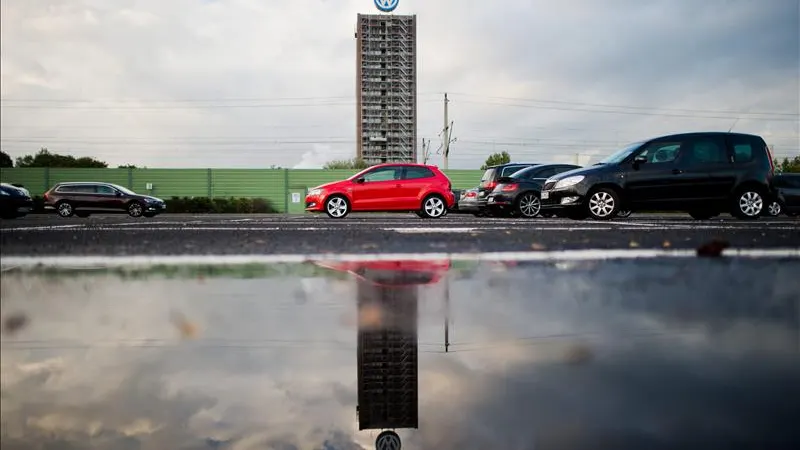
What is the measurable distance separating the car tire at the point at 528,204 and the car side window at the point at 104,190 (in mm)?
14992

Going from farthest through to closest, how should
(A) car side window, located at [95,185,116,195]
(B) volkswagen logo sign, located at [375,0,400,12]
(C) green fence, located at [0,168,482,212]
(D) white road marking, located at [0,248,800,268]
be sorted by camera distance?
(B) volkswagen logo sign, located at [375,0,400,12] < (C) green fence, located at [0,168,482,212] < (A) car side window, located at [95,185,116,195] < (D) white road marking, located at [0,248,800,268]

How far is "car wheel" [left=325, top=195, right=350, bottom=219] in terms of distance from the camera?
44.9 feet

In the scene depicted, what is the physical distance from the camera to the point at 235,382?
6.51 ft

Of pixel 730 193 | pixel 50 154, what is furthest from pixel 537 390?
pixel 50 154

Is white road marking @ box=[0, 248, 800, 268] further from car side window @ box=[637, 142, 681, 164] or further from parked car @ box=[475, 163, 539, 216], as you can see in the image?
parked car @ box=[475, 163, 539, 216]

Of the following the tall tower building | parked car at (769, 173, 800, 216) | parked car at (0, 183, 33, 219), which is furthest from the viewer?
the tall tower building

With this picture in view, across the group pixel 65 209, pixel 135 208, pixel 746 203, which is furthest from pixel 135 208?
pixel 746 203

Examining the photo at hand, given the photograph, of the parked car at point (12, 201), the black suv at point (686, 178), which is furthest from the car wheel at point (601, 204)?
the parked car at point (12, 201)

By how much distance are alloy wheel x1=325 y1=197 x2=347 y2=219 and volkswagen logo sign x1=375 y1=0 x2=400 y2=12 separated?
86336mm

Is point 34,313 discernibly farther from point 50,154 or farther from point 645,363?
point 50,154

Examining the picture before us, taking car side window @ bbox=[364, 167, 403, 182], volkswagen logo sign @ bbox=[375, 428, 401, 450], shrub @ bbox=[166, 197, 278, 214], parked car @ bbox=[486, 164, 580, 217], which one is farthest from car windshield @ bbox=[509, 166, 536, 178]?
shrub @ bbox=[166, 197, 278, 214]

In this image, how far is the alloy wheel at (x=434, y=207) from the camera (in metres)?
13.8

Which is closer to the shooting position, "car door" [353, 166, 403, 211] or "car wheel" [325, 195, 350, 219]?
"car wheel" [325, 195, 350, 219]

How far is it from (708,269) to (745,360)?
132 cm
